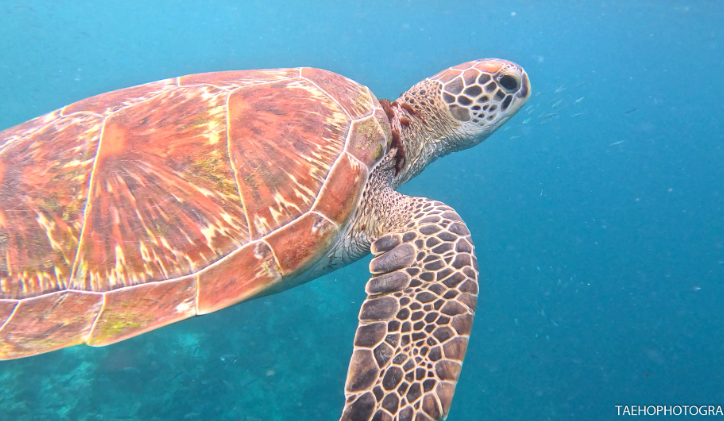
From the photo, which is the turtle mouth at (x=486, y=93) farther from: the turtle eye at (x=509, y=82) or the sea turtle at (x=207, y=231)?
the sea turtle at (x=207, y=231)

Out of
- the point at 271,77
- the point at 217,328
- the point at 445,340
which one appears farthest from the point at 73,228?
the point at 217,328

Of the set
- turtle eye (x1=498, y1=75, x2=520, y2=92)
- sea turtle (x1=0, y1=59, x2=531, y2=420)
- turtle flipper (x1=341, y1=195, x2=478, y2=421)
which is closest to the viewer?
turtle flipper (x1=341, y1=195, x2=478, y2=421)

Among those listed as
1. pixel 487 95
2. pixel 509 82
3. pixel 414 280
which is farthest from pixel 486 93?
pixel 414 280

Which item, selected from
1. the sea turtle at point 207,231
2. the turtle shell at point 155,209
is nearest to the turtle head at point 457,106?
the sea turtle at point 207,231

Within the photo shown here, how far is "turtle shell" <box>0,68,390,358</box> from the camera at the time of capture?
1.81 m

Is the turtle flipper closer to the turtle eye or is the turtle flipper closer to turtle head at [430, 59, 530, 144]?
turtle head at [430, 59, 530, 144]

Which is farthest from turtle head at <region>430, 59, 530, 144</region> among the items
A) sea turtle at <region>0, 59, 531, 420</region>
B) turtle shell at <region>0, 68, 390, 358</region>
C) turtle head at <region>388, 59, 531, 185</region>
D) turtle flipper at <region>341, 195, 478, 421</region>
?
turtle shell at <region>0, 68, 390, 358</region>

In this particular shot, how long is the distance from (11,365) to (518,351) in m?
9.79

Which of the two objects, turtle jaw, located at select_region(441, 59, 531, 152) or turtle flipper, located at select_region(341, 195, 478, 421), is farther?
turtle jaw, located at select_region(441, 59, 531, 152)

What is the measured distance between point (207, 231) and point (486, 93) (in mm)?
2922

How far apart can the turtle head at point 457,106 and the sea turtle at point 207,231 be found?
3.98 ft

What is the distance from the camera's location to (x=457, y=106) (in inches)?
137

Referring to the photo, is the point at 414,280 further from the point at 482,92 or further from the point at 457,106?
the point at 482,92

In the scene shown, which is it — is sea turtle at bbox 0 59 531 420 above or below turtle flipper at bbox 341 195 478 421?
above
